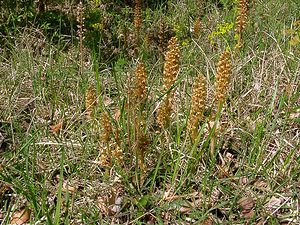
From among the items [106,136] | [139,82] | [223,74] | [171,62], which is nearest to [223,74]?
[223,74]

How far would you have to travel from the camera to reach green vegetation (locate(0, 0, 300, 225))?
2.14m

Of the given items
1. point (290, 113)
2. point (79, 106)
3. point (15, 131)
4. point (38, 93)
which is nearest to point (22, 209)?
point (15, 131)

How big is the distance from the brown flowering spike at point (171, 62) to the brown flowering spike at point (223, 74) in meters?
0.23

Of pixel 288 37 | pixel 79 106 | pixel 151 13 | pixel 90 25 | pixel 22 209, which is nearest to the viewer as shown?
pixel 22 209

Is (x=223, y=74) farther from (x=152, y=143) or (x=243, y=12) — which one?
(x=243, y=12)

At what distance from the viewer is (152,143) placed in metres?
2.57

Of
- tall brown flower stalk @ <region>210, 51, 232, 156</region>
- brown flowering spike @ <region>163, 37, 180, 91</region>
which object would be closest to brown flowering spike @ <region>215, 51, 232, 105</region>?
tall brown flower stalk @ <region>210, 51, 232, 156</region>

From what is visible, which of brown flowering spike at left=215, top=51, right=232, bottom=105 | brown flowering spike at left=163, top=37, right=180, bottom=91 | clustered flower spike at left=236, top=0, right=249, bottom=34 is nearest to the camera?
brown flowering spike at left=215, top=51, right=232, bottom=105

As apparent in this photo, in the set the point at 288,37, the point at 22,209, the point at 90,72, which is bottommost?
the point at 22,209

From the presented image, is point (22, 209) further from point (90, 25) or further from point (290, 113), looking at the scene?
point (90, 25)

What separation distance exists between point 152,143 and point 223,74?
72 centimetres

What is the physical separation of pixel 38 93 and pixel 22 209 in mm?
1141

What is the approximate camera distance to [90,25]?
14.9ft

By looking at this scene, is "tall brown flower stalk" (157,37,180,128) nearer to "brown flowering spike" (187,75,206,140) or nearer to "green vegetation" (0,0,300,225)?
"green vegetation" (0,0,300,225)
